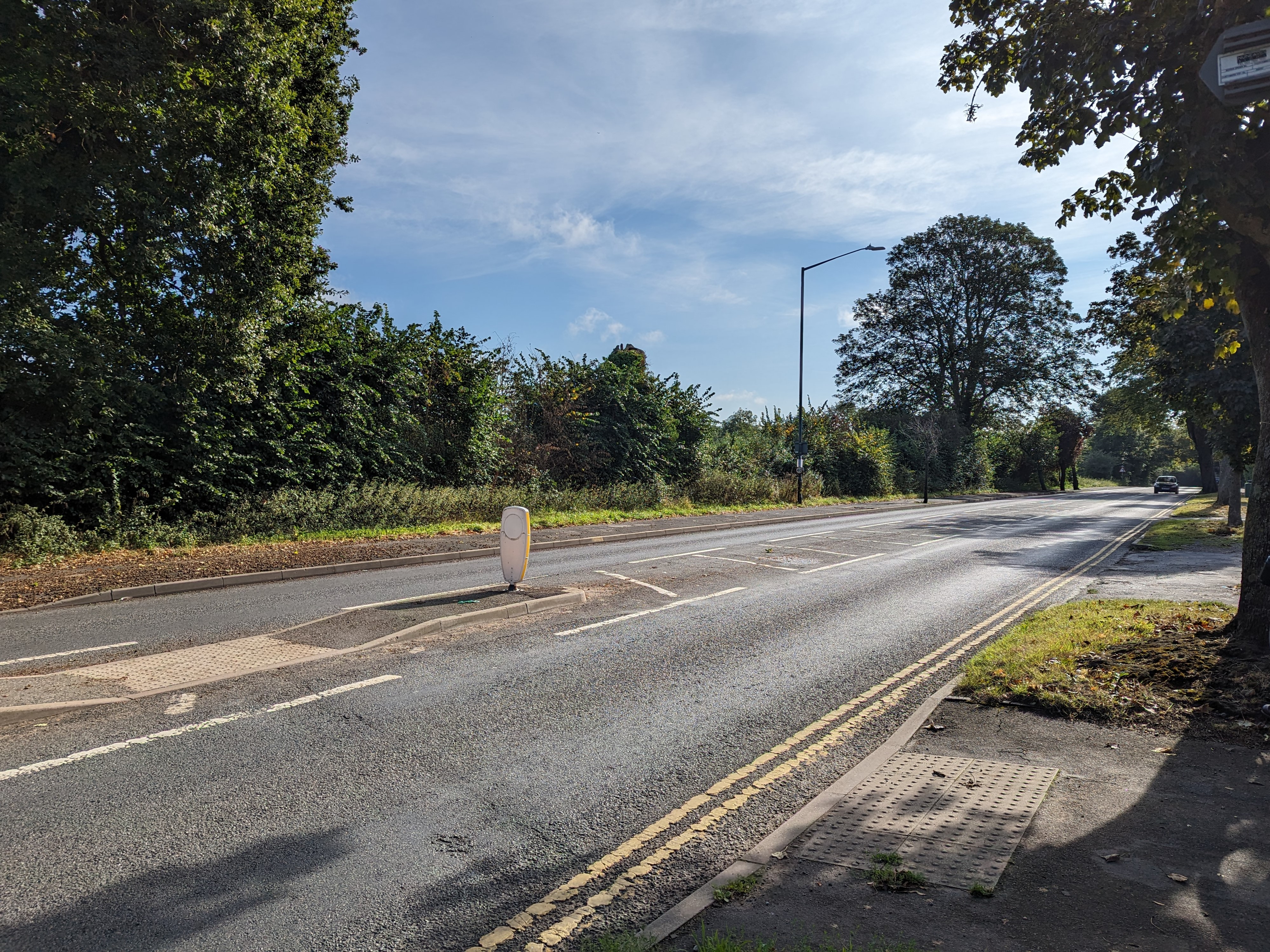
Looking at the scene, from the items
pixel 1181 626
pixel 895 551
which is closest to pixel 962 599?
pixel 1181 626

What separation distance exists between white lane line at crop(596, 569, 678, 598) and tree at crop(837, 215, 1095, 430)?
4749 centimetres

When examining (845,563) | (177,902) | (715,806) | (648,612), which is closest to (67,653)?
(177,902)

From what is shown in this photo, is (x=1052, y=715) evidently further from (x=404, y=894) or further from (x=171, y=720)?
(x=171, y=720)

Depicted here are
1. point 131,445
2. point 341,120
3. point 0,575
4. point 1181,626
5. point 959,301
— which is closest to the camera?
point 1181,626

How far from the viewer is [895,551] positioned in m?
15.8

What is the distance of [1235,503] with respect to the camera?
21.5 metres

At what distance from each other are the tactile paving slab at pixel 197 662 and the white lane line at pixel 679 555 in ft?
23.0

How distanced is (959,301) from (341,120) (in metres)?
48.5

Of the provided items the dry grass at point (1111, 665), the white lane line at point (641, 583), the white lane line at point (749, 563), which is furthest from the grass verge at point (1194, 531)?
the white lane line at point (641, 583)

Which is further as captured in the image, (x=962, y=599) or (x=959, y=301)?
(x=959, y=301)

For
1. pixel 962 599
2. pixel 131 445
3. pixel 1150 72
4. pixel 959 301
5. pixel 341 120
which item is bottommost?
pixel 962 599

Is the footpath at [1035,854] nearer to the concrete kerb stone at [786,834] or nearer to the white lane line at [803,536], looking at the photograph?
the concrete kerb stone at [786,834]

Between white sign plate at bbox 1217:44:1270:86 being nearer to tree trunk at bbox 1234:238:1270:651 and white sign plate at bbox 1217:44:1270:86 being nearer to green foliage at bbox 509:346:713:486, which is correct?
tree trunk at bbox 1234:238:1270:651

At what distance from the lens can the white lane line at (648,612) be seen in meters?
8.07
